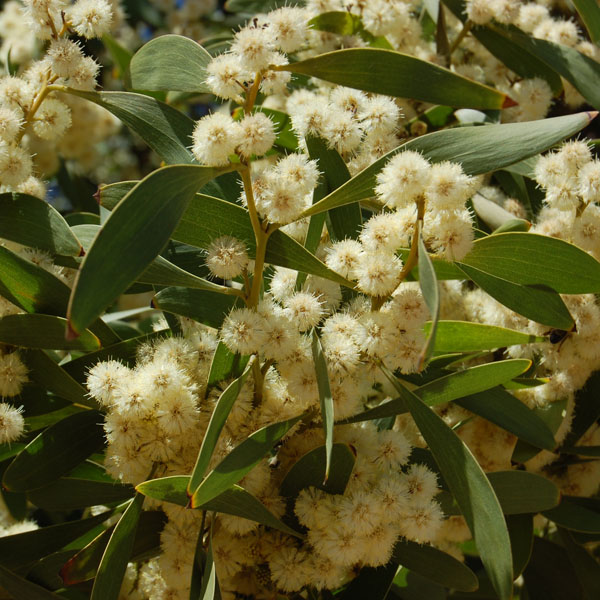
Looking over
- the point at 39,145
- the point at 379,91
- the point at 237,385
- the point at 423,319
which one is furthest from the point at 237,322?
the point at 39,145

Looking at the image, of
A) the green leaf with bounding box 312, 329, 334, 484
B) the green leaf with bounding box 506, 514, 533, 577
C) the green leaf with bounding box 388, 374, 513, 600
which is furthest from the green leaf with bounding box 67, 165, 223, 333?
the green leaf with bounding box 506, 514, 533, 577

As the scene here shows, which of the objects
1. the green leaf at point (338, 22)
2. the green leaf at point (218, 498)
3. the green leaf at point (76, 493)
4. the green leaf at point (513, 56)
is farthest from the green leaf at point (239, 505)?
the green leaf at point (513, 56)

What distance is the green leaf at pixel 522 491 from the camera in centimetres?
130

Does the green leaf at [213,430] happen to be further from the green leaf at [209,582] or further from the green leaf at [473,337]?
the green leaf at [473,337]

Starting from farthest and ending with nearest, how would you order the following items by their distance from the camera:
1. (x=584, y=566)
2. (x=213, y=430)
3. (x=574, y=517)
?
1. (x=584, y=566)
2. (x=574, y=517)
3. (x=213, y=430)

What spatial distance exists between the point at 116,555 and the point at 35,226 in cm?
56

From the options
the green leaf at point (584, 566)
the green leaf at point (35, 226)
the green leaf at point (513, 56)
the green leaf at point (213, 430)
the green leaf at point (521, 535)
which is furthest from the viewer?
the green leaf at point (513, 56)

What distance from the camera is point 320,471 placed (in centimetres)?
123

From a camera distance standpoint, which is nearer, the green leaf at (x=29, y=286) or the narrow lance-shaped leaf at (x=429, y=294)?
the narrow lance-shaped leaf at (x=429, y=294)

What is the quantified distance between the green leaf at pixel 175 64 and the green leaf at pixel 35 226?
0.28 metres

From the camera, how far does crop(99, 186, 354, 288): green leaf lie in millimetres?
1208

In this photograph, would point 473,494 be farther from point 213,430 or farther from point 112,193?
point 112,193

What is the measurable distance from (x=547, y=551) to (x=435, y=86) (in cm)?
114

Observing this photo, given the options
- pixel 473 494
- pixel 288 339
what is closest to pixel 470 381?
pixel 473 494
